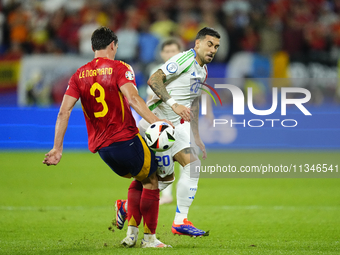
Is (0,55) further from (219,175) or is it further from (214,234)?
(214,234)

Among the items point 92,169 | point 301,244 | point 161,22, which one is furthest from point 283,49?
point 301,244

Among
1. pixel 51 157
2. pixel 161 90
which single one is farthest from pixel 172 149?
pixel 51 157

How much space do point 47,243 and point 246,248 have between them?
209cm

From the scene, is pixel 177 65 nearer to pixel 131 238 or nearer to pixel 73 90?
pixel 73 90

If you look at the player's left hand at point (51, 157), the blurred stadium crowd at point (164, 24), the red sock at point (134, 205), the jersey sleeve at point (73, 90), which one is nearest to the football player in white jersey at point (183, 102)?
the red sock at point (134, 205)

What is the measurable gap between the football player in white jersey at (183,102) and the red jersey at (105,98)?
1.57 ft

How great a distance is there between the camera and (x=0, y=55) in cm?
1515

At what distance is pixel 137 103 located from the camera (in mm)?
4863

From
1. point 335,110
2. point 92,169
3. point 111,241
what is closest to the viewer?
point 111,241

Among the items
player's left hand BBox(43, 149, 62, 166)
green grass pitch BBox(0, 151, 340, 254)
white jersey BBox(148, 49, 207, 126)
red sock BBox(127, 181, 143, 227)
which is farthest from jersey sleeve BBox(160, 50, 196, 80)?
green grass pitch BBox(0, 151, 340, 254)

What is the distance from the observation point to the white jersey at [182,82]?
5766 millimetres

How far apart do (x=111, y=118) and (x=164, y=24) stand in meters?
11.6

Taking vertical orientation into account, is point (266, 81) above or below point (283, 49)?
below

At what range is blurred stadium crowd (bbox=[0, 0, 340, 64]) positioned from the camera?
622 inches
